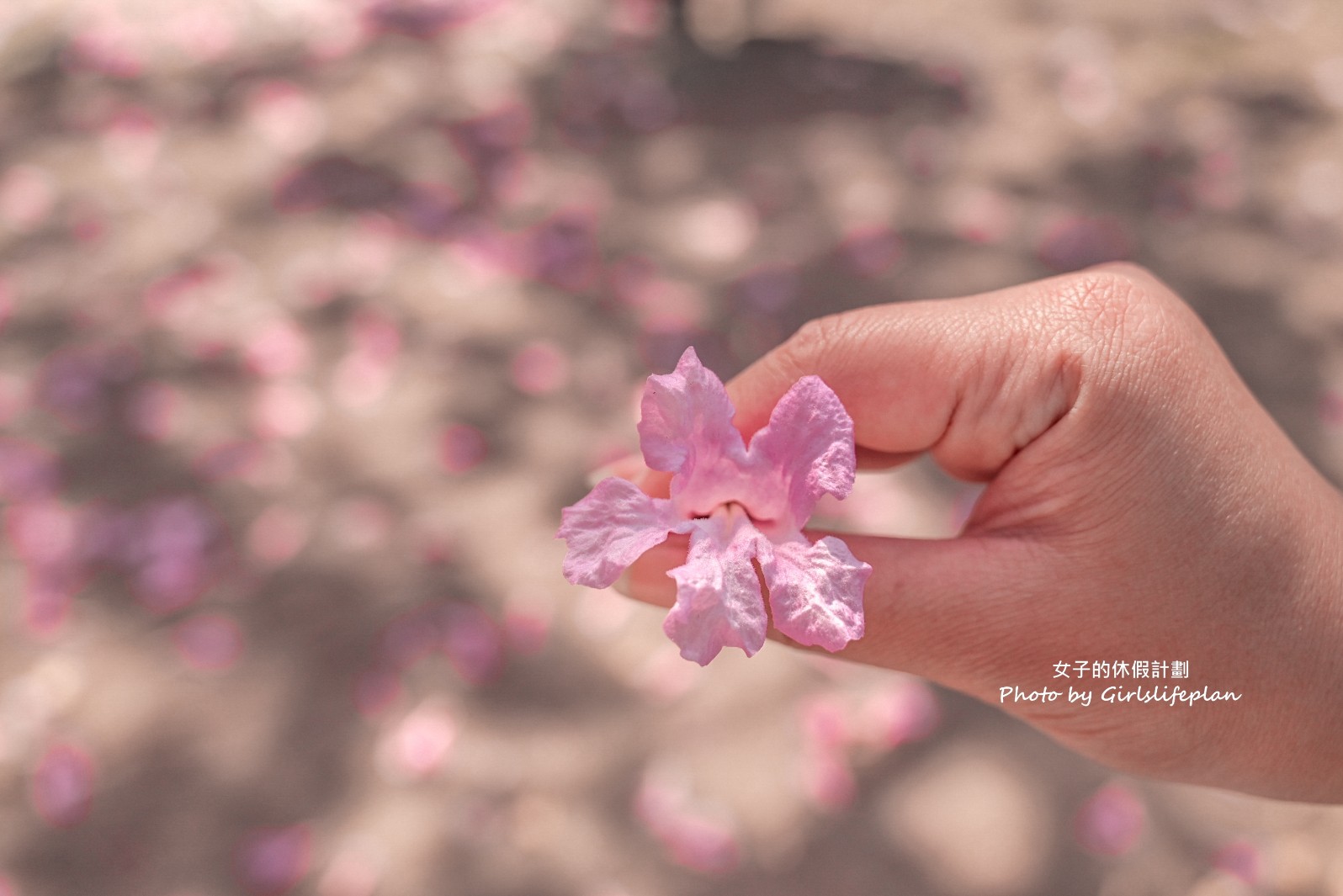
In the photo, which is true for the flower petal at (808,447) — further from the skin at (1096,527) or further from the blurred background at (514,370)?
the blurred background at (514,370)

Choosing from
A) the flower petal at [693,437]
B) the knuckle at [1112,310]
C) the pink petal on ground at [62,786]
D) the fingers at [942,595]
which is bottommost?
the pink petal on ground at [62,786]

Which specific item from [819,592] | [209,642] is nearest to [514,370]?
[209,642]

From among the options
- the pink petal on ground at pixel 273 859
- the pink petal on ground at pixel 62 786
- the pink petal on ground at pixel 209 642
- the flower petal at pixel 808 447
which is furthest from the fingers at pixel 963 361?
the pink petal on ground at pixel 62 786

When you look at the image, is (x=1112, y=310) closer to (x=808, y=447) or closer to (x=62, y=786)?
(x=808, y=447)

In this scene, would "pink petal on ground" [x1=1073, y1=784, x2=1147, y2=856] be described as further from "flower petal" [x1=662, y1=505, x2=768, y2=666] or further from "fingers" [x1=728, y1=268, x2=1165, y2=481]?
"flower petal" [x1=662, y1=505, x2=768, y2=666]

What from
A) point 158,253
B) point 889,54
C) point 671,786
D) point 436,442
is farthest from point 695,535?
point 889,54

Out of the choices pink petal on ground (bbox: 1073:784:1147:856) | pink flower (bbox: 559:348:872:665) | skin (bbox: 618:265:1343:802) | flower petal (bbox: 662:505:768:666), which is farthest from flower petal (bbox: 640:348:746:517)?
pink petal on ground (bbox: 1073:784:1147:856)

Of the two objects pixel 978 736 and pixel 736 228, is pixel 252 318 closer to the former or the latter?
pixel 736 228
